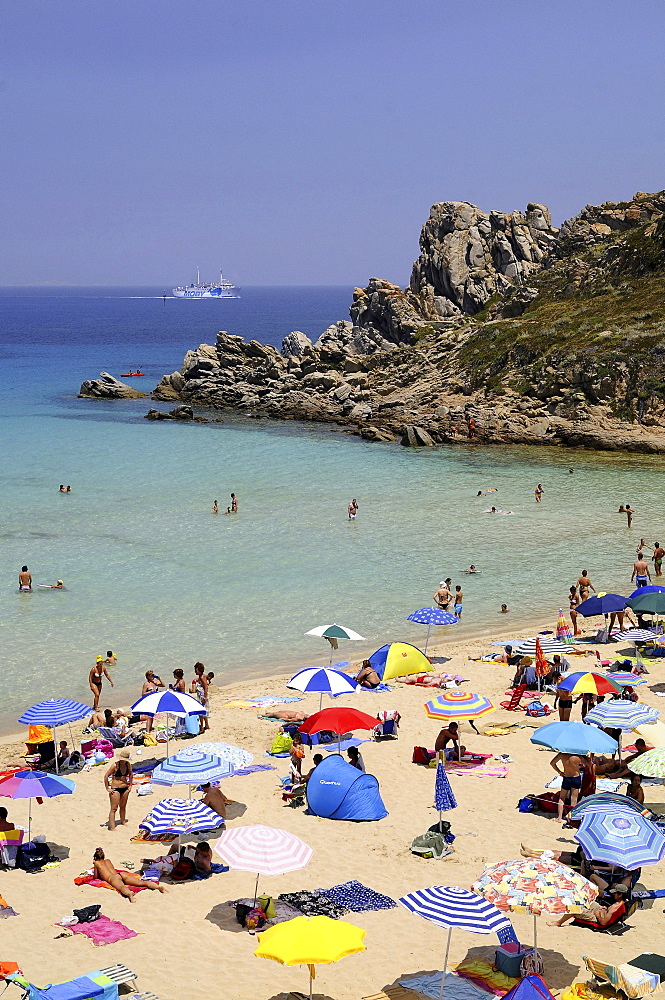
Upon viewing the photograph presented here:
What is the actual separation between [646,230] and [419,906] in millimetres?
66026

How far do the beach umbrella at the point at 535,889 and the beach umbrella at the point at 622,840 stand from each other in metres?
0.87

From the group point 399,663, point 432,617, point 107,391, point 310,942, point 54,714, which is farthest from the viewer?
point 107,391

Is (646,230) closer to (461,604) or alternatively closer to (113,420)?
(113,420)

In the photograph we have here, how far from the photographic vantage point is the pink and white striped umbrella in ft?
37.8


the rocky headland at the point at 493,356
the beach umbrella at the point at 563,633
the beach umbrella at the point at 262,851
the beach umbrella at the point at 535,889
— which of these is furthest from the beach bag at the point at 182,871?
the rocky headland at the point at 493,356

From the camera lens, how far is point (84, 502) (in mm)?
42438

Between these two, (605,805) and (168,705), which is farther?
(168,705)

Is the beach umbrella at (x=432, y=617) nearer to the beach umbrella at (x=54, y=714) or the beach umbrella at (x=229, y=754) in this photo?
the beach umbrella at (x=54, y=714)

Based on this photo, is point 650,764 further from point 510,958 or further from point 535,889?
point 535,889

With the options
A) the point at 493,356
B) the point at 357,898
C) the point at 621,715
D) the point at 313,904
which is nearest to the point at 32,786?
the point at 313,904

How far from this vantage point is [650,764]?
46.6ft

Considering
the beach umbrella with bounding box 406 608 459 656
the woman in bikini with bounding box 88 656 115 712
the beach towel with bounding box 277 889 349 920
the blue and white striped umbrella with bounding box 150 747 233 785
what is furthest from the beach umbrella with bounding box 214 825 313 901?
the beach umbrella with bounding box 406 608 459 656

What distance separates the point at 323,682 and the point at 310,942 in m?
8.87

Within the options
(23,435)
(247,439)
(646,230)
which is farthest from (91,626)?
(646,230)
